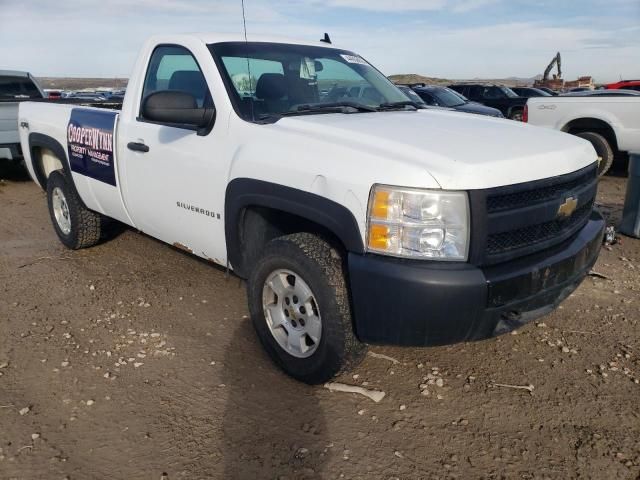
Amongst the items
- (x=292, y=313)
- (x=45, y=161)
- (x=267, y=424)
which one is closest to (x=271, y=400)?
(x=267, y=424)

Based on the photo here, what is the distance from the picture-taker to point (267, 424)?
9.05ft

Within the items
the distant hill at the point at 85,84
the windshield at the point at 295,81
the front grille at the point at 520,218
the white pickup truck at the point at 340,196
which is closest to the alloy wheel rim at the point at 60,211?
the white pickup truck at the point at 340,196

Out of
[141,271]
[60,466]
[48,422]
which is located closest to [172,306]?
[141,271]

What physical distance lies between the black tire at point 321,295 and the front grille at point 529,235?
0.74 meters

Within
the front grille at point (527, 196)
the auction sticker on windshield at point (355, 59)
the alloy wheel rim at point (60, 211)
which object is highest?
the auction sticker on windshield at point (355, 59)

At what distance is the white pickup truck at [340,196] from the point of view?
7.92ft

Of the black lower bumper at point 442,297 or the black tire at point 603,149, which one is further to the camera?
the black tire at point 603,149

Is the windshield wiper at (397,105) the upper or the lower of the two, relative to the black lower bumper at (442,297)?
upper

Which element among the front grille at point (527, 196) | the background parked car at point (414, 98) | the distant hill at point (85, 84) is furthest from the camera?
the distant hill at point (85, 84)

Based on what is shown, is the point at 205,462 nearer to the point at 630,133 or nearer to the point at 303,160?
the point at 303,160

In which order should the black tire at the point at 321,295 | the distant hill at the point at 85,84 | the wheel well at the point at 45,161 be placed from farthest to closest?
the distant hill at the point at 85,84 < the wheel well at the point at 45,161 < the black tire at the point at 321,295

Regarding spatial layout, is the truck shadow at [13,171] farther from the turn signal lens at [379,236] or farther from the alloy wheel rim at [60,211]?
the turn signal lens at [379,236]

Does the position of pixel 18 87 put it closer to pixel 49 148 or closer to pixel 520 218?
pixel 49 148

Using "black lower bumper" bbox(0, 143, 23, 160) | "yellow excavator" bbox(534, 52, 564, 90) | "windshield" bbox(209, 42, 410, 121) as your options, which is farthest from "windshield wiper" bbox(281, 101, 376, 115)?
"yellow excavator" bbox(534, 52, 564, 90)
